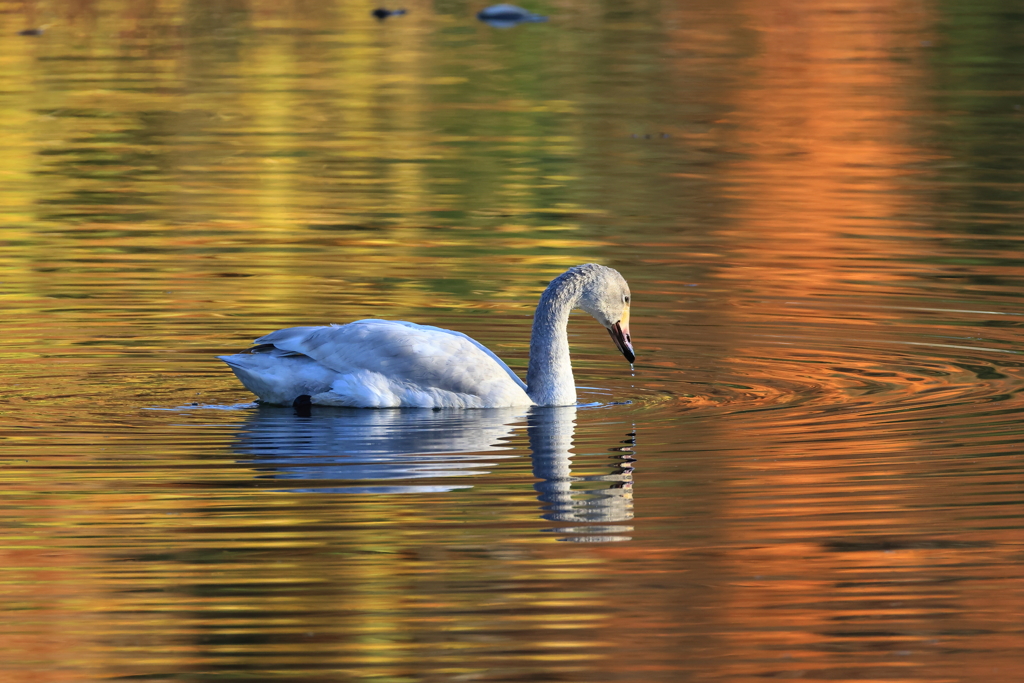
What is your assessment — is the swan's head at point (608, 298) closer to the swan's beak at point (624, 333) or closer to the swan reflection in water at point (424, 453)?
the swan's beak at point (624, 333)

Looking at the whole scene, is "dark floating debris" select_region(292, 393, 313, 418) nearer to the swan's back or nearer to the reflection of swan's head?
the swan's back

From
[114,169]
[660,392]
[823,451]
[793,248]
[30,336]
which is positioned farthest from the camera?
[114,169]

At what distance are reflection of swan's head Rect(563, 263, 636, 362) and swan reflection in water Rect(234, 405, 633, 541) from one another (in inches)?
24.8

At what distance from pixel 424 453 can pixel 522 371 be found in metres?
2.90

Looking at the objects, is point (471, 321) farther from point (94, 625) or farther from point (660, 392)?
point (94, 625)

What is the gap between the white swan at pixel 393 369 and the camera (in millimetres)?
11383

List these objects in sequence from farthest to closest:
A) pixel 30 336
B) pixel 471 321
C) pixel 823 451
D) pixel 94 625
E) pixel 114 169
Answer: pixel 114 169 < pixel 471 321 < pixel 30 336 < pixel 823 451 < pixel 94 625

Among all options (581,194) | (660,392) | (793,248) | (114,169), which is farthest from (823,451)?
(114,169)

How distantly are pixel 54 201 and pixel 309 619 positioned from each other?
42.5 feet

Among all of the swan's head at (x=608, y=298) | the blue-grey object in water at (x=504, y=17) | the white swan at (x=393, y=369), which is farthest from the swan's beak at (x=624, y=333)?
the blue-grey object in water at (x=504, y=17)

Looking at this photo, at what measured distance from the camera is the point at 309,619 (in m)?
7.17

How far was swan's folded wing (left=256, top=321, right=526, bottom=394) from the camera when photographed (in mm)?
11359

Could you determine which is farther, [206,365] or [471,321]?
[471,321]

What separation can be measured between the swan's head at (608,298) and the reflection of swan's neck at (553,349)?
0.07 meters
